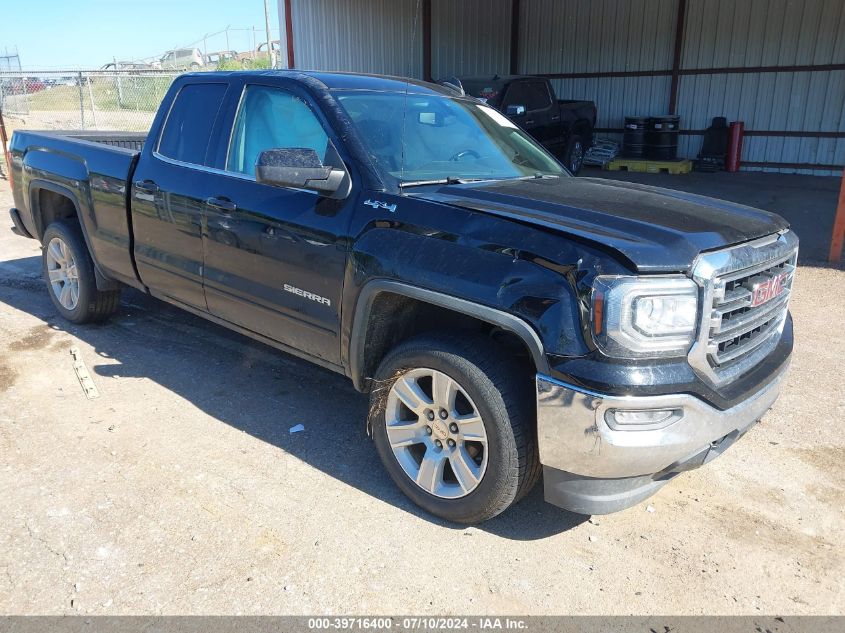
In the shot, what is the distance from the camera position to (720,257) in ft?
8.71

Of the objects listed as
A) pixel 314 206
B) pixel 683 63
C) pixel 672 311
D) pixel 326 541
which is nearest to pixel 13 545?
pixel 326 541

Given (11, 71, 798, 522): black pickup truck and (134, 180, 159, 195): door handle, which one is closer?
(11, 71, 798, 522): black pickup truck

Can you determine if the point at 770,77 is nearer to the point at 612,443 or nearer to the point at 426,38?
the point at 426,38

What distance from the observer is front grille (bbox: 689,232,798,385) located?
259cm

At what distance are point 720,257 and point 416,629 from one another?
1.82m

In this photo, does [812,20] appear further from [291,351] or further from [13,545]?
[13,545]

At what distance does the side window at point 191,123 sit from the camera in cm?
420

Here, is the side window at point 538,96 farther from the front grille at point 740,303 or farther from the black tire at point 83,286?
the front grille at point 740,303

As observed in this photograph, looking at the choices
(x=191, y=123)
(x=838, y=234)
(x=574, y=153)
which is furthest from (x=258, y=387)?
(x=574, y=153)

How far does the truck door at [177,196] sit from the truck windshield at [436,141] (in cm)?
106

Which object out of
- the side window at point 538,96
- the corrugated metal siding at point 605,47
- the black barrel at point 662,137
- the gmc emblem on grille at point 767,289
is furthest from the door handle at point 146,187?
the corrugated metal siding at point 605,47

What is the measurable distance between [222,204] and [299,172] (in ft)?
2.74

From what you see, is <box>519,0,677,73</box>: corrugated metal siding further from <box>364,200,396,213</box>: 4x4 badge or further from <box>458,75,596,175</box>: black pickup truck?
<box>364,200,396,213</box>: 4x4 badge

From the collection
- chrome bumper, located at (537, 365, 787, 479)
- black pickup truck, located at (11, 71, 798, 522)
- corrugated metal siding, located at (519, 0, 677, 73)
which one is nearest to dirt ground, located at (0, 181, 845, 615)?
black pickup truck, located at (11, 71, 798, 522)
